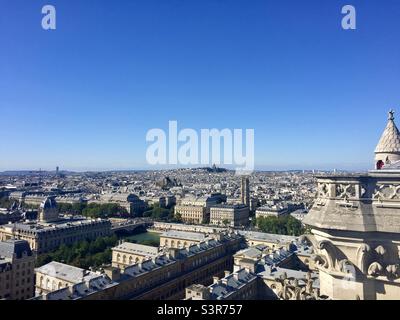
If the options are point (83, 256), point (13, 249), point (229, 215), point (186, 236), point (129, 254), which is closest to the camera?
point (13, 249)

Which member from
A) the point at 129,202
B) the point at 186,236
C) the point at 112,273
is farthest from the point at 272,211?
the point at 112,273

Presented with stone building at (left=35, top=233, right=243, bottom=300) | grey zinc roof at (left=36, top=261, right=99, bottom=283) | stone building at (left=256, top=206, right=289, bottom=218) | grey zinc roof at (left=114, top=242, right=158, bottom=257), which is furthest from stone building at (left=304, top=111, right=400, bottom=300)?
stone building at (left=256, top=206, right=289, bottom=218)

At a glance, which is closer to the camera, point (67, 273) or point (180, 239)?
point (67, 273)

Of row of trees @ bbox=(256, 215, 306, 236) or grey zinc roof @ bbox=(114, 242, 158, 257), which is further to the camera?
row of trees @ bbox=(256, 215, 306, 236)

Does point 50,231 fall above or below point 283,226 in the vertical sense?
above

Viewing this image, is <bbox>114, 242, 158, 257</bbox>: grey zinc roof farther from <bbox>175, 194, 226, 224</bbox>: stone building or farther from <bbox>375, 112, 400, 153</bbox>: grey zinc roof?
<bbox>175, 194, 226, 224</bbox>: stone building

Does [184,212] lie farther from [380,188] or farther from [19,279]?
[380,188]

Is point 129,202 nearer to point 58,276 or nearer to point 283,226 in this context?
point 283,226
